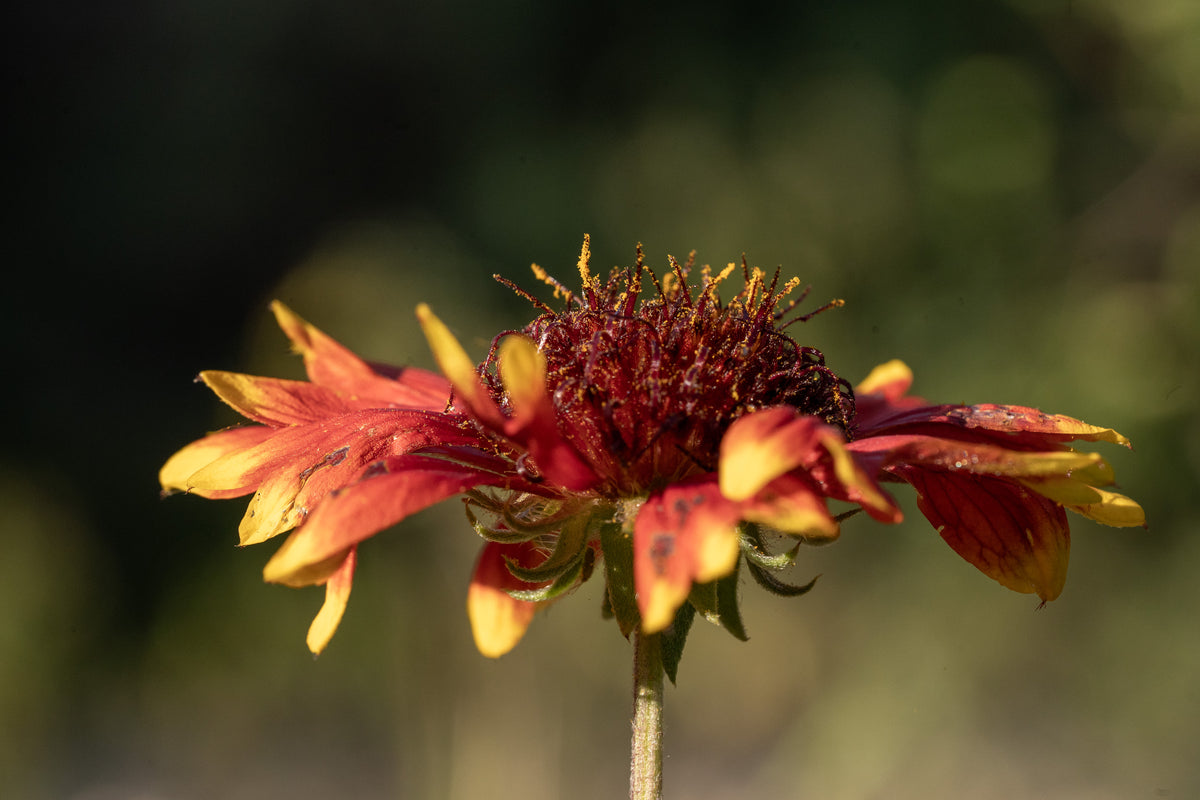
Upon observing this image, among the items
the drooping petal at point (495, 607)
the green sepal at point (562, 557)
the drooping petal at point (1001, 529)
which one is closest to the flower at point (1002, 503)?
the drooping petal at point (1001, 529)

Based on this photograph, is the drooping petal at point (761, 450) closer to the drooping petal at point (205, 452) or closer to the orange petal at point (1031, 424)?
the orange petal at point (1031, 424)

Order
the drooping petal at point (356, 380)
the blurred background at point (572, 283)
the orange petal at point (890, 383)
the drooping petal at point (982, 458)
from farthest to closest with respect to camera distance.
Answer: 1. the blurred background at point (572, 283)
2. the orange petal at point (890, 383)
3. the drooping petal at point (356, 380)
4. the drooping petal at point (982, 458)

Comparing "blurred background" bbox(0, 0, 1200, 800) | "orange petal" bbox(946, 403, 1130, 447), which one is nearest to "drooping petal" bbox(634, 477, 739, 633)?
"orange petal" bbox(946, 403, 1130, 447)

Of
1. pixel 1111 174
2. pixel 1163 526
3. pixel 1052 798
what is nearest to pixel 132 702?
pixel 1052 798

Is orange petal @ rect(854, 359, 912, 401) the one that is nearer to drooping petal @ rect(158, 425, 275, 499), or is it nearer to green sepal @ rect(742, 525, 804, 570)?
green sepal @ rect(742, 525, 804, 570)

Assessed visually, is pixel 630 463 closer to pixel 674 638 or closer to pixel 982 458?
pixel 674 638

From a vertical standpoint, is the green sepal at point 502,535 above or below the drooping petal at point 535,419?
below

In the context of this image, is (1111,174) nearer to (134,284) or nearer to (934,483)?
(934,483)

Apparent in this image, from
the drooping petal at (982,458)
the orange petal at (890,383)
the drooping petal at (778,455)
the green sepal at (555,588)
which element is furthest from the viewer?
the orange petal at (890,383)

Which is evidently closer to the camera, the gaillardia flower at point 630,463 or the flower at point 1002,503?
the gaillardia flower at point 630,463
